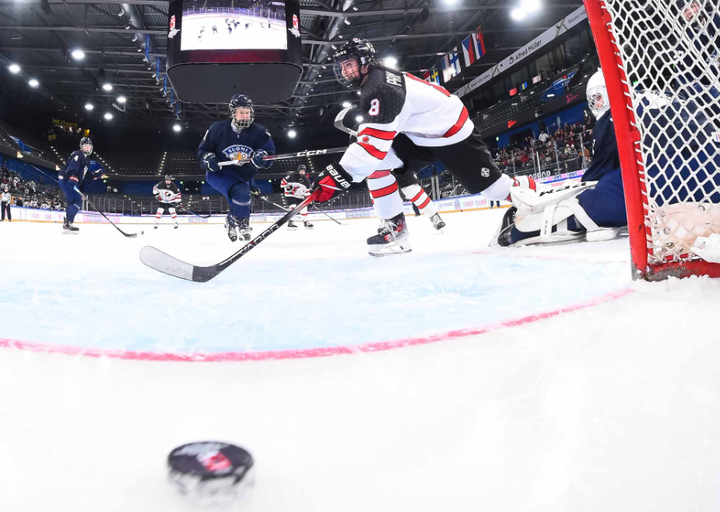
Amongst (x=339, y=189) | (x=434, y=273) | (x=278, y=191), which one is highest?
(x=278, y=191)

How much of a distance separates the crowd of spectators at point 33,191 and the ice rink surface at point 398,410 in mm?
17594

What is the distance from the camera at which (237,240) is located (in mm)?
4305

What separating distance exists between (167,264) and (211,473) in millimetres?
1573

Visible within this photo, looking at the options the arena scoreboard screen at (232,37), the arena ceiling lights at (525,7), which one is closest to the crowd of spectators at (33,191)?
the arena scoreboard screen at (232,37)

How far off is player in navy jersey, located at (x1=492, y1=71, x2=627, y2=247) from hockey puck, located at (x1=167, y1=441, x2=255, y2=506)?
2257 mm

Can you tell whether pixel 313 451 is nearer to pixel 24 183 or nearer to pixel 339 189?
pixel 339 189

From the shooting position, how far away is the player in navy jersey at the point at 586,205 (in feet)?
7.48

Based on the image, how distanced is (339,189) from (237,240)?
2.40 m

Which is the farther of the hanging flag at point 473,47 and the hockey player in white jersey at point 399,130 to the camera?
the hanging flag at point 473,47

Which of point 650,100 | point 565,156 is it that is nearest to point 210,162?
point 650,100

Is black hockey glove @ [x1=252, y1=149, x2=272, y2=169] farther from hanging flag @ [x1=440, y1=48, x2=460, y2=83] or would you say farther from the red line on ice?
hanging flag @ [x1=440, y1=48, x2=460, y2=83]

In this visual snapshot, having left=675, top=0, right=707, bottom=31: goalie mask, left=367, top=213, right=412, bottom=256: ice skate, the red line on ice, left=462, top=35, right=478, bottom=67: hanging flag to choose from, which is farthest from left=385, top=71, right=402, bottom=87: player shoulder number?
left=462, top=35, right=478, bottom=67: hanging flag

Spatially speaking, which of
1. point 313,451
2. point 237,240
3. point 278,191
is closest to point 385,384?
point 313,451

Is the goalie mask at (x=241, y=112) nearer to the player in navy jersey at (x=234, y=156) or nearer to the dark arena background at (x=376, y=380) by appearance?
the player in navy jersey at (x=234, y=156)
